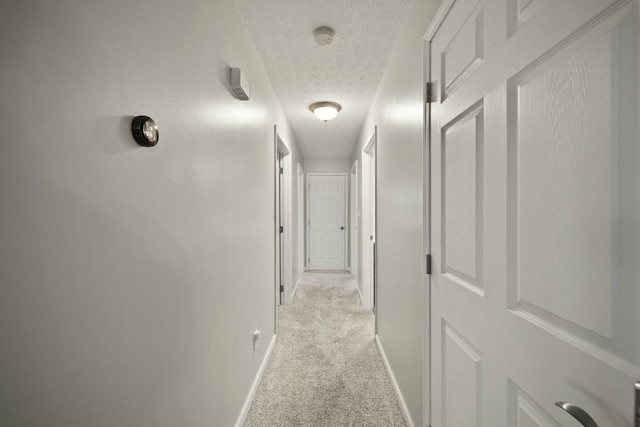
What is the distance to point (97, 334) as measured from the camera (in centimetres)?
67

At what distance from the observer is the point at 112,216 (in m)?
0.71

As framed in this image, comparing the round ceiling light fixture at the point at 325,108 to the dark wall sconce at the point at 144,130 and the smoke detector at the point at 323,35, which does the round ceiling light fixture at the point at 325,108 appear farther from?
the dark wall sconce at the point at 144,130

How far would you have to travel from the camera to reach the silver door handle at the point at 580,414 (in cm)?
55

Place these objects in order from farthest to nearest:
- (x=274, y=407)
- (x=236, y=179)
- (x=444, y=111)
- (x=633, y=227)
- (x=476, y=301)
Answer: (x=274, y=407) < (x=236, y=179) < (x=444, y=111) < (x=476, y=301) < (x=633, y=227)

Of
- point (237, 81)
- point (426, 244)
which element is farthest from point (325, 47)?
point (426, 244)

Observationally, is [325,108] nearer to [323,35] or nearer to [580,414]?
[323,35]

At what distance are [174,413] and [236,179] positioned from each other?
3.55 ft

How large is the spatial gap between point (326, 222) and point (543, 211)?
5497 mm

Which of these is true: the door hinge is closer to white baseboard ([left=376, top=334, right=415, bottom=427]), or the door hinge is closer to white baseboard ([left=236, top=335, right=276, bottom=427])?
white baseboard ([left=376, top=334, right=415, bottom=427])

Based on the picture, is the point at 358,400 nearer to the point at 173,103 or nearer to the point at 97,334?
the point at 97,334

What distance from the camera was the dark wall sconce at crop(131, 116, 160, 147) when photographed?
779mm

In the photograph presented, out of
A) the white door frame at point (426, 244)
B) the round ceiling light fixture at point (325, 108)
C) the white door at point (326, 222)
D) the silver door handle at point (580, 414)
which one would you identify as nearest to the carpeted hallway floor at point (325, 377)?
the white door frame at point (426, 244)

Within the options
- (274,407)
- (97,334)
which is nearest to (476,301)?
(97,334)

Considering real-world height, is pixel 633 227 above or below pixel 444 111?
below
